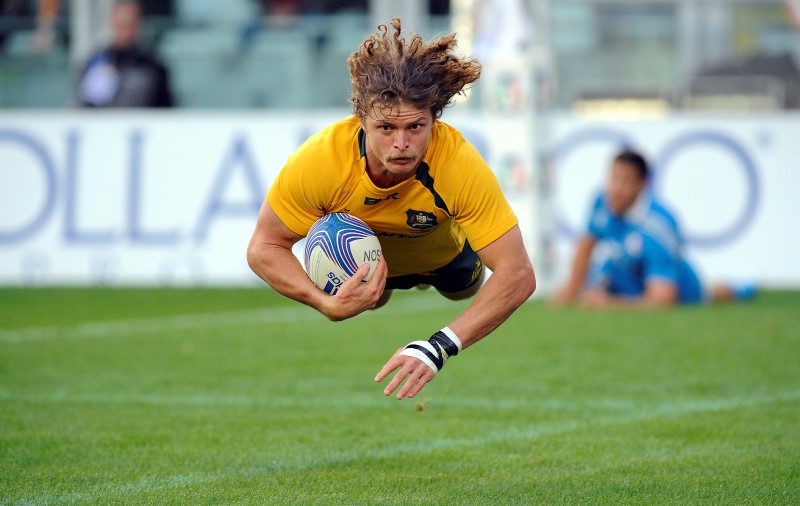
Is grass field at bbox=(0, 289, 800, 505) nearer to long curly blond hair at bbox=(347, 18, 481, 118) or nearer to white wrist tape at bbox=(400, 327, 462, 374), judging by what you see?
white wrist tape at bbox=(400, 327, 462, 374)

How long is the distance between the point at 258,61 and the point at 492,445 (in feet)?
36.7

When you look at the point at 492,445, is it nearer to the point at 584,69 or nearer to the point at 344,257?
the point at 344,257

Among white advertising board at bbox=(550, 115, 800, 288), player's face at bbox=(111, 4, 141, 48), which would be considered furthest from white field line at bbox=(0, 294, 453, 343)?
player's face at bbox=(111, 4, 141, 48)

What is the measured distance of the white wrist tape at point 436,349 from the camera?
5217mm

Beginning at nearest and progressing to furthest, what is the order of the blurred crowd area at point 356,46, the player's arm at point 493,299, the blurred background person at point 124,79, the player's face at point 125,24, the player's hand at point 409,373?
the player's hand at point 409,373 < the player's arm at point 493,299 < the player's face at point 125,24 < the blurred background person at point 124,79 < the blurred crowd area at point 356,46

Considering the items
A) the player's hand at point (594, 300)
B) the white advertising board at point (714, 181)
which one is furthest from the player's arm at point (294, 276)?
the white advertising board at point (714, 181)

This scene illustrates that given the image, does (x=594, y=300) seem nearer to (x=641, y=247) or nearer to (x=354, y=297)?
(x=641, y=247)

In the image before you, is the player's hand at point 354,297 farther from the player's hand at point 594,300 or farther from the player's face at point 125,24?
the player's face at point 125,24

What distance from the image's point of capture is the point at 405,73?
5504 millimetres

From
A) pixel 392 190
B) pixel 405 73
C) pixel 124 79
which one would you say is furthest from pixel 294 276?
pixel 124 79

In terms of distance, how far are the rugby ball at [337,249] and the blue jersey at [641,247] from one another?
7.16 meters

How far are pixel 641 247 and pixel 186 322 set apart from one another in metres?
4.43

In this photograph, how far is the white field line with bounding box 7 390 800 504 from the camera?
523 cm

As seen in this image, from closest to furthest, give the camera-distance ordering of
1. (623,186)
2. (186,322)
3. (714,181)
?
(186,322), (623,186), (714,181)
